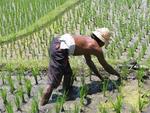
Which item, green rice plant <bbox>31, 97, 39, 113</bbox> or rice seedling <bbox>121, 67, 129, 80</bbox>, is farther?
rice seedling <bbox>121, 67, 129, 80</bbox>

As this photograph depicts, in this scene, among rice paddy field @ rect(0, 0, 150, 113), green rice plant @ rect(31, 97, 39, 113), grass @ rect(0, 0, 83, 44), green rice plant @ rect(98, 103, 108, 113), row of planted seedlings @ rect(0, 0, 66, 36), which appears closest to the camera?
green rice plant @ rect(98, 103, 108, 113)

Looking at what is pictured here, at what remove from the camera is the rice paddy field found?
4.67 m

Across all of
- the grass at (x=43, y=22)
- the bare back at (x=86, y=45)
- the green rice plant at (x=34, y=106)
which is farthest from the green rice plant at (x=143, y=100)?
the grass at (x=43, y=22)

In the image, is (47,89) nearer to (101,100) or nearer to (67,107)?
(67,107)

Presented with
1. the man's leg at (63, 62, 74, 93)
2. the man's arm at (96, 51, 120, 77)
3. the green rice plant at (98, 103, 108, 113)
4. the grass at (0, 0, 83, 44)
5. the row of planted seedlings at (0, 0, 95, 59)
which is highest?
the grass at (0, 0, 83, 44)

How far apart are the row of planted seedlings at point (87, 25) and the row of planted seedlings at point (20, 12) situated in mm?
478

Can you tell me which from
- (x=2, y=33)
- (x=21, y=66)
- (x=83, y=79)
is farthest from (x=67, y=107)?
(x=2, y=33)

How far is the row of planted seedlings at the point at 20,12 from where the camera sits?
760cm

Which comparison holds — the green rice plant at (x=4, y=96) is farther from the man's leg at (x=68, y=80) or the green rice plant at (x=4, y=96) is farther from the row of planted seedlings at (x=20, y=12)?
the row of planted seedlings at (x=20, y=12)

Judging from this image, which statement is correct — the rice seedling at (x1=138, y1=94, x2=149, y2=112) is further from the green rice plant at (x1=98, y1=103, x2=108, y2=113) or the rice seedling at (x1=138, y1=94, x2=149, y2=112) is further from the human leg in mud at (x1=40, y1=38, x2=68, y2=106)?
the human leg in mud at (x1=40, y1=38, x2=68, y2=106)

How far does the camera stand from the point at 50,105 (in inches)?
186

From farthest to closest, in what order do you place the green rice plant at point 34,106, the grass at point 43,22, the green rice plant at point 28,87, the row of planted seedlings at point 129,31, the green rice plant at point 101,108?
1. the grass at point 43,22
2. the row of planted seedlings at point 129,31
3. the green rice plant at point 28,87
4. the green rice plant at point 34,106
5. the green rice plant at point 101,108

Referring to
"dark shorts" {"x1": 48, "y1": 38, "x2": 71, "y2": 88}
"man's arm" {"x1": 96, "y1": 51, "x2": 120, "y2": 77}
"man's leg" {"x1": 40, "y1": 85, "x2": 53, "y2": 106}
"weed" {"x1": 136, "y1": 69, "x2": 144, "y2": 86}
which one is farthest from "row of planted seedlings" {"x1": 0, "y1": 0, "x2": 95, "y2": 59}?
"weed" {"x1": 136, "y1": 69, "x2": 144, "y2": 86}

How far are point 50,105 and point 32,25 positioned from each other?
3008mm
